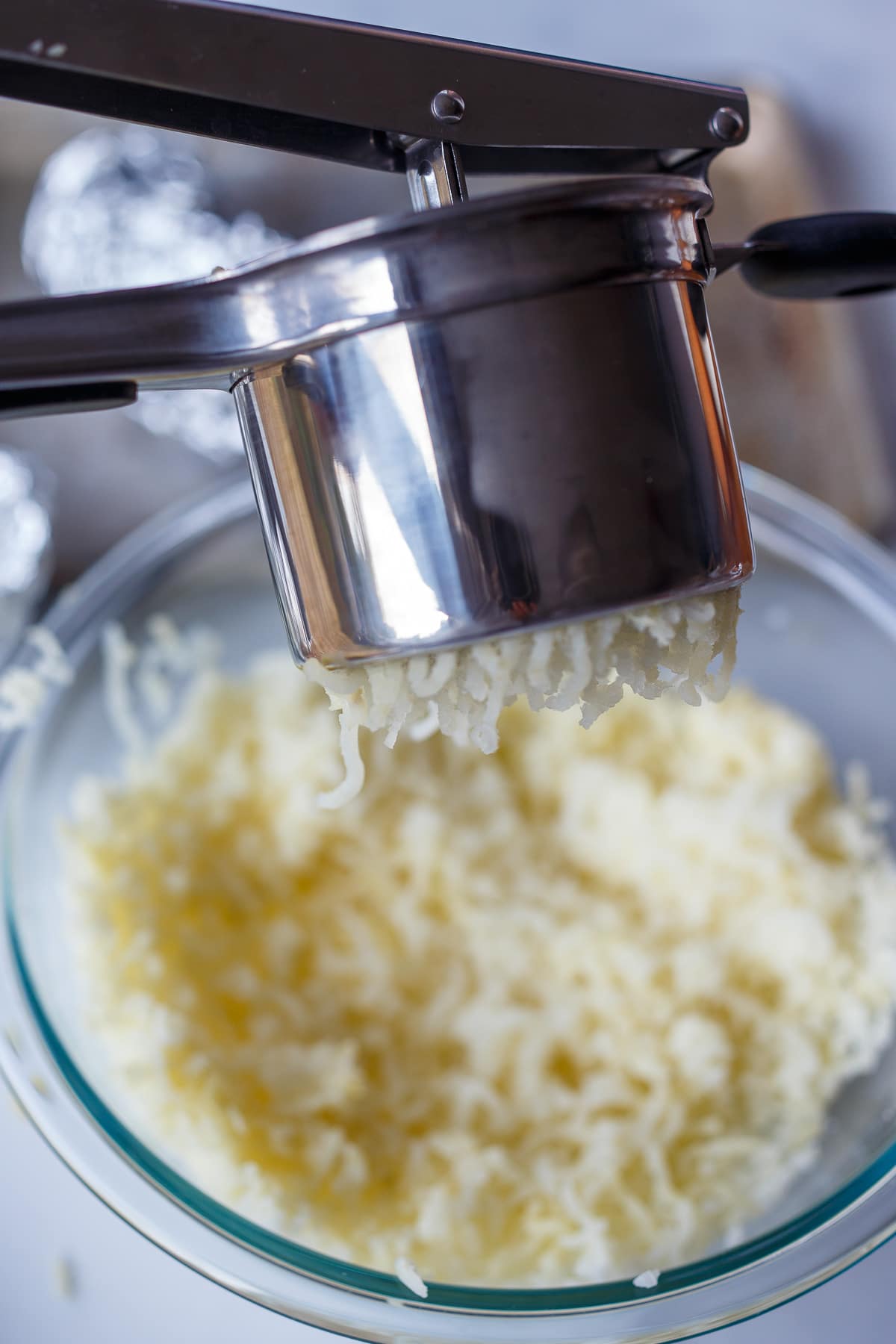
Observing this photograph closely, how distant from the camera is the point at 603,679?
0.49 metres

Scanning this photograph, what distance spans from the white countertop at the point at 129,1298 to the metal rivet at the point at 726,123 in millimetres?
744

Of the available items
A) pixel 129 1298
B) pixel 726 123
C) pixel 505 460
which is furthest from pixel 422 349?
pixel 129 1298

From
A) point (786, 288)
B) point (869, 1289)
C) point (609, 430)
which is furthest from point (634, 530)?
point (869, 1289)

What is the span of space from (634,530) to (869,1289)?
2.11 ft

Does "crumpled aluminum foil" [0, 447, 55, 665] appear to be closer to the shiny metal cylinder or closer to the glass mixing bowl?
the glass mixing bowl

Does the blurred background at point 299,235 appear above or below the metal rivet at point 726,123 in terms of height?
above

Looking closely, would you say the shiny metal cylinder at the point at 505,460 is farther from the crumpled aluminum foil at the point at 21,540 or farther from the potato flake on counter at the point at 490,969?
the crumpled aluminum foil at the point at 21,540

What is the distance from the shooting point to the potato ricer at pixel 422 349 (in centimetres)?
41

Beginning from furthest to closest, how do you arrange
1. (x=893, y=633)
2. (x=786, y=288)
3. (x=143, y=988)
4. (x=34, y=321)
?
(x=893, y=633) < (x=143, y=988) < (x=786, y=288) < (x=34, y=321)

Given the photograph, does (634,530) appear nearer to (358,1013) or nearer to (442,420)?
(442,420)

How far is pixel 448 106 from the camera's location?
1.53ft

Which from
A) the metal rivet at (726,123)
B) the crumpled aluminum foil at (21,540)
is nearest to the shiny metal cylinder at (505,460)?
the metal rivet at (726,123)

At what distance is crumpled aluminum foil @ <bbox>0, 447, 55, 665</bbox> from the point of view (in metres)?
0.93

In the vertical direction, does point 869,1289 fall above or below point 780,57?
below
